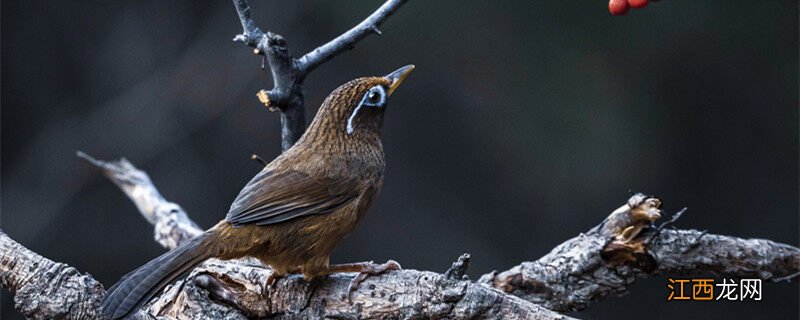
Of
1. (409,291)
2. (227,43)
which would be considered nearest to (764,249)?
(409,291)

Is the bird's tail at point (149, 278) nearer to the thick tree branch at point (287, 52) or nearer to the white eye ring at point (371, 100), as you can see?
the thick tree branch at point (287, 52)

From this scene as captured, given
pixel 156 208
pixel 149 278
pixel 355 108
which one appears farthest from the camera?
pixel 156 208

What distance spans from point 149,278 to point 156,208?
1.95 meters

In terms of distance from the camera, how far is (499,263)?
27.8ft

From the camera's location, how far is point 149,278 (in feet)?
11.2

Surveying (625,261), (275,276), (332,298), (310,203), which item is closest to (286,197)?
(310,203)

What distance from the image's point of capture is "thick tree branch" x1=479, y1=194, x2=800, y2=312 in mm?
4121

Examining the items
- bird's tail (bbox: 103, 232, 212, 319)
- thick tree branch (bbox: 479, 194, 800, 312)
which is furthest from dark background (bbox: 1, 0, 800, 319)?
bird's tail (bbox: 103, 232, 212, 319)

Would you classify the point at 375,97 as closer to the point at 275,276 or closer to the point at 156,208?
the point at 275,276

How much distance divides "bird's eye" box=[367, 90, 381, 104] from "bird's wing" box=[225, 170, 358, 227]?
40 cm

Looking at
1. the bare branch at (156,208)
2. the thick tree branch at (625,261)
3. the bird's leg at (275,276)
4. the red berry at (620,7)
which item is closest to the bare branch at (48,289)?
the bird's leg at (275,276)

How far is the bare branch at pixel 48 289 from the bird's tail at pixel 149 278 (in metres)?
0.05

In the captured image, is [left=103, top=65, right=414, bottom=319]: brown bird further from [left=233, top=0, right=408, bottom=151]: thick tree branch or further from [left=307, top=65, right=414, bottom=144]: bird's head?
[left=233, top=0, right=408, bottom=151]: thick tree branch

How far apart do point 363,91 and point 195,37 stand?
5202 millimetres
